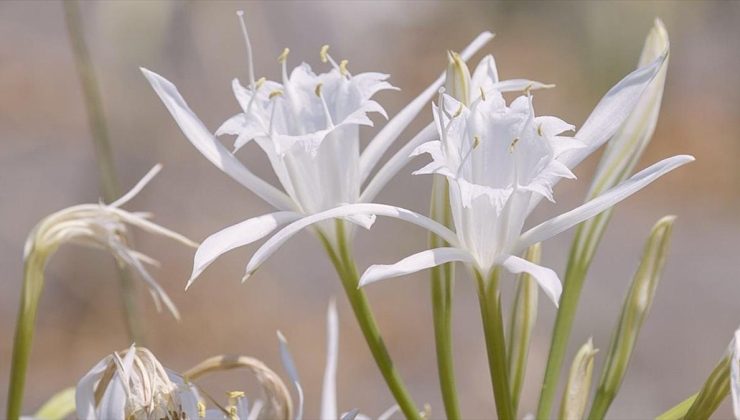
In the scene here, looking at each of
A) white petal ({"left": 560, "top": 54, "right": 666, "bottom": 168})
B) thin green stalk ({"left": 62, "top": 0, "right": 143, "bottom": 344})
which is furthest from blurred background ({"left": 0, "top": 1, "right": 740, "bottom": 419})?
white petal ({"left": 560, "top": 54, "right": 666, "bottom": 168})

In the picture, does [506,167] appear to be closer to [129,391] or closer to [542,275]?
[542,275]

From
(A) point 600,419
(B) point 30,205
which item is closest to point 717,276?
(B) point 30,205

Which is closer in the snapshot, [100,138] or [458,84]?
[458,84]

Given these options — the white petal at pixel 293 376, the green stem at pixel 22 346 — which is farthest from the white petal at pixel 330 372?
the green stem at pixel 22 346

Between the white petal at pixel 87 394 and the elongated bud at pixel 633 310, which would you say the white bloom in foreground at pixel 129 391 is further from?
the elongated bud at pixel 633 310

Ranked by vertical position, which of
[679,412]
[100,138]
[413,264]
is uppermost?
[100,138]

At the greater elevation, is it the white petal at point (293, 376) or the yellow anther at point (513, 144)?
→ the yellow anther at point (513, 144)

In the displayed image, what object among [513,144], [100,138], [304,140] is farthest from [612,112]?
[100,138]
